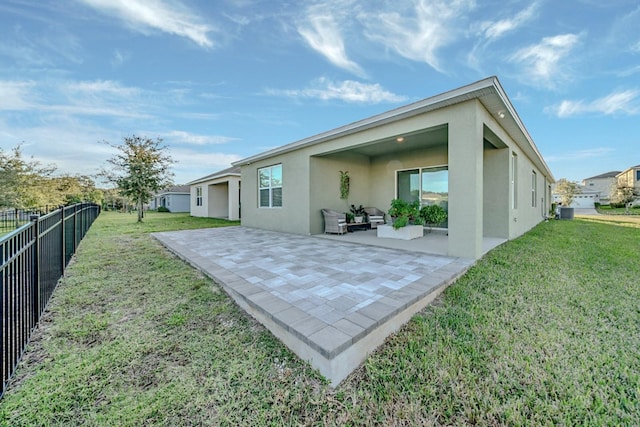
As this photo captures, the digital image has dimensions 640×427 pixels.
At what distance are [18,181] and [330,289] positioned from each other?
17984mm

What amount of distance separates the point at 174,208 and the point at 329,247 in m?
30.0

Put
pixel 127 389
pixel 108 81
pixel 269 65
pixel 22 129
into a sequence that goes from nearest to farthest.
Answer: pixel 127 389 < pixel 108 81 < pixel 269 65 < pixel 22 129

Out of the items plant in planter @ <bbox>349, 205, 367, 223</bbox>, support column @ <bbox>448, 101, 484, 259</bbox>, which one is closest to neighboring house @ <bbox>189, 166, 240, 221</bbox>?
plant in planter @ <bbox>349, 205, 367, 223</bbox>

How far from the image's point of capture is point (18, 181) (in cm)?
1265

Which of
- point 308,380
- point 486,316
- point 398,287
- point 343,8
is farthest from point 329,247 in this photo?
point 343,8

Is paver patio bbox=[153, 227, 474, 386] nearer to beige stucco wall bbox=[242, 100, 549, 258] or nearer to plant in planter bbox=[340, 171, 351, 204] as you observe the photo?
beige stucco wall bbox=[242, 100, 549, 258]

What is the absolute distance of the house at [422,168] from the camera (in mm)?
4773

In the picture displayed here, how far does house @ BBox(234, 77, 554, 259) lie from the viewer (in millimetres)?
4773

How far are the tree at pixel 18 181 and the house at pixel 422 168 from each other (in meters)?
11.1

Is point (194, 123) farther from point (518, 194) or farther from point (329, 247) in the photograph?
point (518, 194)

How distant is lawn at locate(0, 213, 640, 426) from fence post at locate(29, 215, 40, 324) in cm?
19

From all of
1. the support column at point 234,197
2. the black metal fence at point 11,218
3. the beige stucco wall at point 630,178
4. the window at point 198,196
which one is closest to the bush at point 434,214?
the support column at point 234,197

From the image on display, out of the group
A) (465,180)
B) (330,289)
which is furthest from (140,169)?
(465,180)

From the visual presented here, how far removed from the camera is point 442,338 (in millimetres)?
2375
